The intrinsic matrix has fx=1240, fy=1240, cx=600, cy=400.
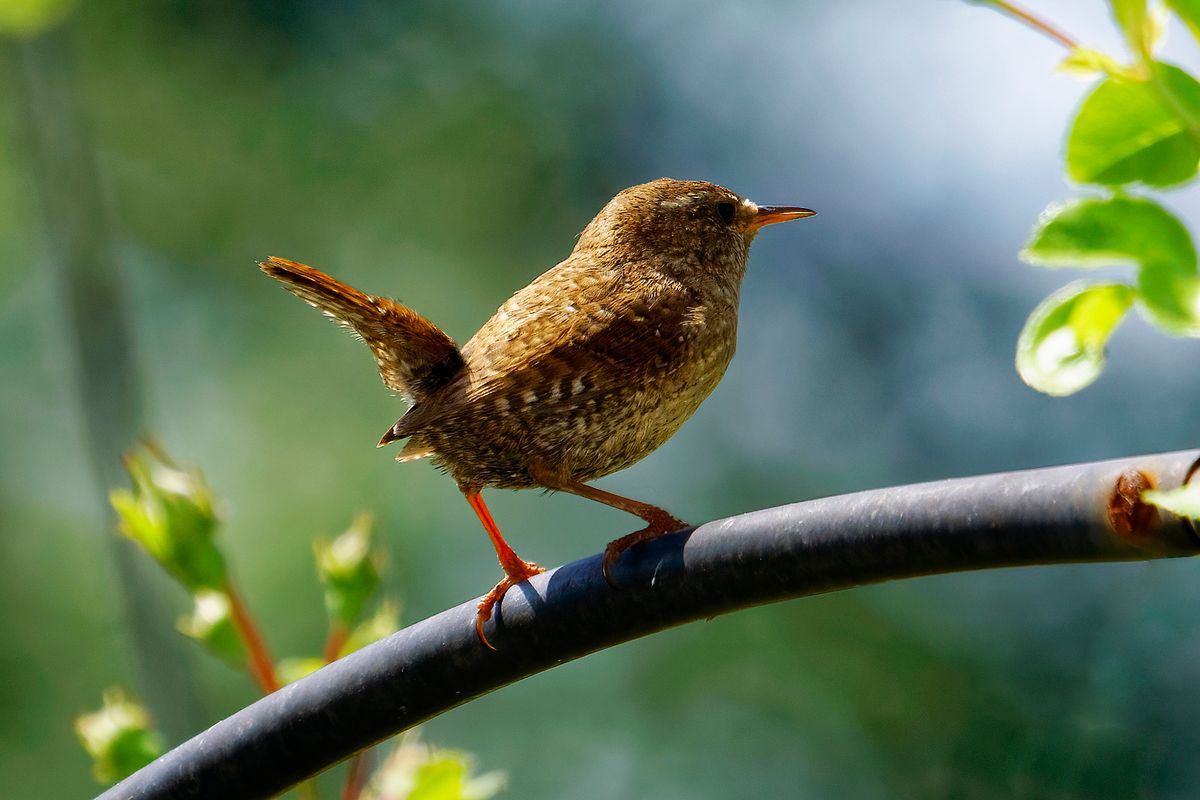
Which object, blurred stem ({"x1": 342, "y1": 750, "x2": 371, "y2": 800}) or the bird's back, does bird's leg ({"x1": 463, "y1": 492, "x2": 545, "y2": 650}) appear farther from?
blurred stem ({"x1": 342, "y1": 750, "x2": 371, "y2": 800})

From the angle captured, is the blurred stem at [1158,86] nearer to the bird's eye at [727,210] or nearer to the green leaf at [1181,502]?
the green leaf at [1181,502]

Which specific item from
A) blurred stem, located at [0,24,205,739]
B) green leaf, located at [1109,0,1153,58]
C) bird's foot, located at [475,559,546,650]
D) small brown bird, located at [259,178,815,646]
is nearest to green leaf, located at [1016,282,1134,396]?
green leaf, located at [1109,0,1153,58]

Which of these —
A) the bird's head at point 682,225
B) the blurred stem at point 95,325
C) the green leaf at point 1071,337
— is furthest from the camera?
the blurred stem at point 95,325

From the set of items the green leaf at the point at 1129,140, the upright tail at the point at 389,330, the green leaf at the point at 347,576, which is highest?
the upright tail at the point at 389,330

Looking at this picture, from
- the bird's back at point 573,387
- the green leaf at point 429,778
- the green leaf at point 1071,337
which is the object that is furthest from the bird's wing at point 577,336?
the green leaf at point 1071,337

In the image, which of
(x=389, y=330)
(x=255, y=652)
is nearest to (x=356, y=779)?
(x=255, y=652)
